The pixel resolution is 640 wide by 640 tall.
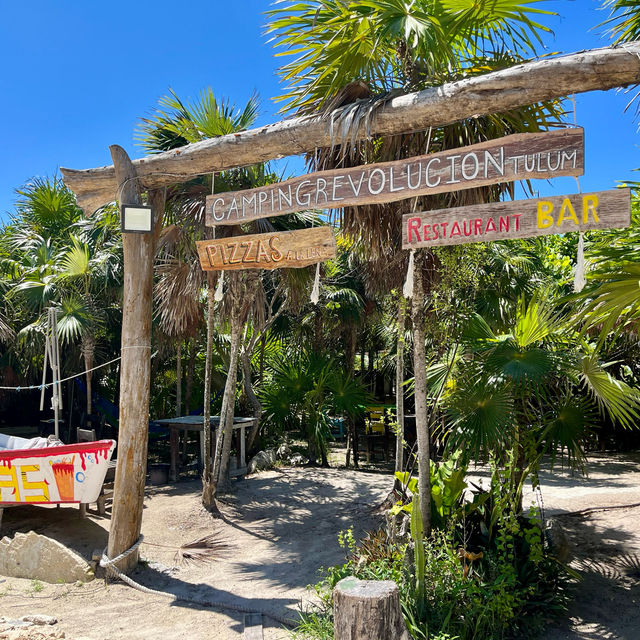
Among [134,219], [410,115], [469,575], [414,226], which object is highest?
[410,115]

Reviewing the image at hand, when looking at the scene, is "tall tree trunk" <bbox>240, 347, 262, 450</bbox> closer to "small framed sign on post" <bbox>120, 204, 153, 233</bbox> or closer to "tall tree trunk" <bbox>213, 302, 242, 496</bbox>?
"tall tree trunk" <bbox>213, 302, 242, 496</bbox>

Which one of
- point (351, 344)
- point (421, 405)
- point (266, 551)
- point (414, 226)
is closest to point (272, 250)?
point (414, 226)

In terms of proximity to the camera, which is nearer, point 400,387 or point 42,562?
point 42,562

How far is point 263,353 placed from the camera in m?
14.0

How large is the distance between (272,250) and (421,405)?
1.86 metres

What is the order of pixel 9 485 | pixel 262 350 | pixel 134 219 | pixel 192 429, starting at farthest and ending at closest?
pixel 262 350 < pixel 192 429 < pixel 9 485 < pixel 134 219

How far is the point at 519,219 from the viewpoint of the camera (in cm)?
422

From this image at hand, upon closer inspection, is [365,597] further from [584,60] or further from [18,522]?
[18,522]

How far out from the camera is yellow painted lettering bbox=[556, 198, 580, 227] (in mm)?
3990

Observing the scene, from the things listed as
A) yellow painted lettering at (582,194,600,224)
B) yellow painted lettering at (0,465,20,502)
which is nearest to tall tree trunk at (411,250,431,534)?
yellow painted lettering at (582,194,600,224)

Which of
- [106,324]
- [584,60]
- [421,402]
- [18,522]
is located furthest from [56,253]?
[584,60]

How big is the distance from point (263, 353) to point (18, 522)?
6.84 metres

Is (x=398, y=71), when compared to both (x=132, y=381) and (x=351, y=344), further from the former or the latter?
(x=351, y=344)

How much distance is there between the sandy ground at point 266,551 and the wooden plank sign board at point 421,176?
3402 mm
